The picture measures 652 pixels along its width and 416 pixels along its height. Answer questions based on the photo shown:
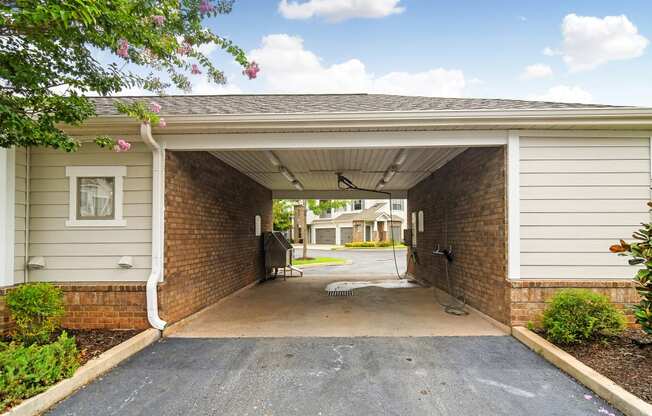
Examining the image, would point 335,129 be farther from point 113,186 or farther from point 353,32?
point 353,32

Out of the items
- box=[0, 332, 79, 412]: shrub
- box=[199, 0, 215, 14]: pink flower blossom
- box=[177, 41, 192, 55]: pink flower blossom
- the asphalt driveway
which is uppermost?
box=[199, 0, 215, 14]: pink flower blossom

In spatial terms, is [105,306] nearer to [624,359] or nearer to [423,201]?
[624,359]

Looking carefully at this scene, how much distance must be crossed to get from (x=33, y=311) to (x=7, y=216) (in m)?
1.38

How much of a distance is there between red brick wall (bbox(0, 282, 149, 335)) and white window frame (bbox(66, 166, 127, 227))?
0.85 meters

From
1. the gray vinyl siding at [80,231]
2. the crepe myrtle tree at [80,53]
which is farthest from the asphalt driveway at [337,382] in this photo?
the crepe myrtle tree at [80,53]

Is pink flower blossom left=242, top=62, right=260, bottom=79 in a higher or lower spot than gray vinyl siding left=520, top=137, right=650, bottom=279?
higher

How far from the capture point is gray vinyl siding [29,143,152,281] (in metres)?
4.34

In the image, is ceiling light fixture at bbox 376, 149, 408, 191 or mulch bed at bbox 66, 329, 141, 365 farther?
ceiling light fixture at bbox 376, 149, 408, 191

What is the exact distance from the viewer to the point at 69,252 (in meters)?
4.35

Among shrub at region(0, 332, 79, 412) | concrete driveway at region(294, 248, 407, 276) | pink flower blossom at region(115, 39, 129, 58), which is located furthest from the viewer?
concrete driveway at region(294, 248, 407, 276)

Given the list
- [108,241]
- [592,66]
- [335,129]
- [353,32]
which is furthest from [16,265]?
[592,66]

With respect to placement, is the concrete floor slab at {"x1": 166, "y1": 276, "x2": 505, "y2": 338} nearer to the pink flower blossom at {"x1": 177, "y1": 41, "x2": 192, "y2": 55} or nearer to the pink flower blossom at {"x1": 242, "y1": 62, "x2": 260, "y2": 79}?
the pink flower blossom at {"x1": 242, "y1": 62, "x2": 260, "y2": 79}

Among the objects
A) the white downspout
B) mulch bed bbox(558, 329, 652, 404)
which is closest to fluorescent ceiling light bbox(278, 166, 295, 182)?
the white downspout

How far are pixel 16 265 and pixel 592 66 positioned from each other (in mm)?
16852
